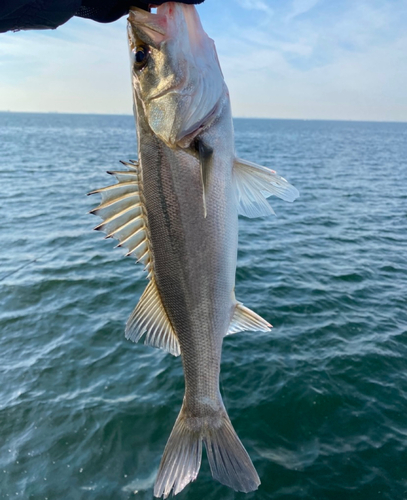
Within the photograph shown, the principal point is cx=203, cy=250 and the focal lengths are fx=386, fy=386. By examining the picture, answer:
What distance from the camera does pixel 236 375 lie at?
7199 millimetres

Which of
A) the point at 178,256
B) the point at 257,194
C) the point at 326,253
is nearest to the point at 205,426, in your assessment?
the point at 178,256

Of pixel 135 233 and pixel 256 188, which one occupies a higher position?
pixel 256 188

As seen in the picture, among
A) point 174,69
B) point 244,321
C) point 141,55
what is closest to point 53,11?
point 141,55

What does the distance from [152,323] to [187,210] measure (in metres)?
0.90

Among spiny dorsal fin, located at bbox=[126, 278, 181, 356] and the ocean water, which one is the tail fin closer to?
spiny dorsal fin, located at bbox=[126, 278, 181, 356]

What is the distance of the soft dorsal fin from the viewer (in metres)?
2.56

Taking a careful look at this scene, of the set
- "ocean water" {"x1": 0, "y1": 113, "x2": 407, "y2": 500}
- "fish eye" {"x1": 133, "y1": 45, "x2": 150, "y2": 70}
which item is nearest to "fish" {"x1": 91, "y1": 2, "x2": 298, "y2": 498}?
"fish eye" {"x1": 133, "y1": 45, "x2": 150, "y2": 70}

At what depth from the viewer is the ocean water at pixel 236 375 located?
17.5 ft

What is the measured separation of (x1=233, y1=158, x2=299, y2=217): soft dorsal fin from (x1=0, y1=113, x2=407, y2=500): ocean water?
4259mm

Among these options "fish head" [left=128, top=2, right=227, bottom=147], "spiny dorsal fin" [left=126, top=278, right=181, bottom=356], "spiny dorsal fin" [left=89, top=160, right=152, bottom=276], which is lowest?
"spiny dorsal fin" [left=126, top=278, right=181, bottom=356]

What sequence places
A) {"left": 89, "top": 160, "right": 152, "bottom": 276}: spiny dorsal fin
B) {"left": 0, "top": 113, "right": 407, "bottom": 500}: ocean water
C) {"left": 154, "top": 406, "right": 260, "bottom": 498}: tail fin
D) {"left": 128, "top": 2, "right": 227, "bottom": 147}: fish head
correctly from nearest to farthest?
{"left": 128, "top": 2, "right": 227, "bottom": 147}: fish head, {"left": 89, "top": 160, "right": 152, "bottom": 276}: spiny dorsal fin, {"left": 154, "top": 406, "right": 260, "bottom": 498}: tail fin, {"left": 0, "top": 113, "right": 407, "bottom": 500}: ocean water

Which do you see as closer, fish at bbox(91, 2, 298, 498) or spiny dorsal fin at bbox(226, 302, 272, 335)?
fish at bbox(91, 2, 298, 498)

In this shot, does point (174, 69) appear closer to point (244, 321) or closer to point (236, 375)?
point (244, 321)

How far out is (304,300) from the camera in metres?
9.81
